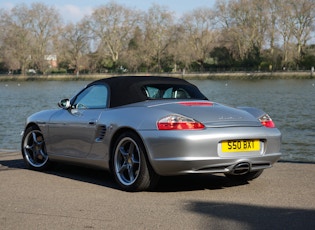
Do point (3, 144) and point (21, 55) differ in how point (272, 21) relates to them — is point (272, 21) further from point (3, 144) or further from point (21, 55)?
point (3, 144)

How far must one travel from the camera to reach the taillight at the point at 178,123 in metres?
6.16

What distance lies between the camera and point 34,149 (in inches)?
336

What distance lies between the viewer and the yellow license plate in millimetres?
6184

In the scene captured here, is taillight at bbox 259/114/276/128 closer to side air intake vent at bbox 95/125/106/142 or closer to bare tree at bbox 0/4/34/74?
side air intake vent at bbox 95/125/106/142

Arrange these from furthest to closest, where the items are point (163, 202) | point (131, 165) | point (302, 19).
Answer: point (302, 19)
point (131, 165)
point (163, 202)

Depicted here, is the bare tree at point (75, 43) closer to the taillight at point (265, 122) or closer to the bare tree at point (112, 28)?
the bare tree at point (112, 28)

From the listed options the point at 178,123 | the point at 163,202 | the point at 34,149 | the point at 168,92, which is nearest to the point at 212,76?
the point at 34,149

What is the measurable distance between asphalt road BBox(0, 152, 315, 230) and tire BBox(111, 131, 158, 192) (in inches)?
4.6

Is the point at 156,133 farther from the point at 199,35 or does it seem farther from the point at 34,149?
the point at 199,35

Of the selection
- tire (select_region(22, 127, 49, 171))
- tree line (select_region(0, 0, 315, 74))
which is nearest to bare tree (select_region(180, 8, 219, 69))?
tree line (select_region(0, 0, 315, 74))

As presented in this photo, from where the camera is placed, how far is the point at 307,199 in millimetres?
5836

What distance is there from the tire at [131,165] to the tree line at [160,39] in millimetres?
89445

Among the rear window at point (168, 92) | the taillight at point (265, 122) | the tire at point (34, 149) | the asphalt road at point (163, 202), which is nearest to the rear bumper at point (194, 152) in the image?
the asphalt road at point (163, 202)

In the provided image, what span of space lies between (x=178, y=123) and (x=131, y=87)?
1.20 metres
